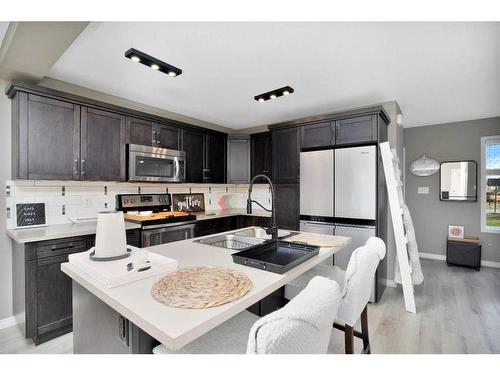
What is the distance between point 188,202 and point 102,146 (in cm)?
156

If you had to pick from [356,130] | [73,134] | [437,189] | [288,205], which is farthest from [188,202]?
[437,189]

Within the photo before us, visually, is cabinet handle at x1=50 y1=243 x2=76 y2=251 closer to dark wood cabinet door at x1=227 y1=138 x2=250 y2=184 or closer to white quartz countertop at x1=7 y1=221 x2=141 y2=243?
white quartz countertop at x1=7 y1=221 x2=141 y2=243

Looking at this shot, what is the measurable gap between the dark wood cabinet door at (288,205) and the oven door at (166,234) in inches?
48.8

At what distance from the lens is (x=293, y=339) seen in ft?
2.25

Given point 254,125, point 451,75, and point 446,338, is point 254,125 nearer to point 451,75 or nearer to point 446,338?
point 451,75

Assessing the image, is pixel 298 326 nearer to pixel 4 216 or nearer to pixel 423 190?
pixel 4 216

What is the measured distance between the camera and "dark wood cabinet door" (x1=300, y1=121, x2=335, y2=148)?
10.5ft

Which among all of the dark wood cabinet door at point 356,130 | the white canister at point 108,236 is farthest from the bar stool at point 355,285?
the dark wood cabinet door at point 356,130

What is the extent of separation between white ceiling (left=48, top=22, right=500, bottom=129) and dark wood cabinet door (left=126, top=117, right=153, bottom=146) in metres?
0.32

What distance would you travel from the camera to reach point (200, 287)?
1.04m

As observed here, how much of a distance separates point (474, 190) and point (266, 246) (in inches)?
170

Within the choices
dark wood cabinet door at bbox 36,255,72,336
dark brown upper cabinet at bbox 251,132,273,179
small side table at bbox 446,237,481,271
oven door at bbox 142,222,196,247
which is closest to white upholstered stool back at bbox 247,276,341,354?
dark wood cabinet door at bbox 36,255,72,336

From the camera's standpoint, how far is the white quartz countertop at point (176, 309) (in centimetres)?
74

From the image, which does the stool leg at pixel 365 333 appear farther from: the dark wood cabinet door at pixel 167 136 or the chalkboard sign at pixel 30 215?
the chalkboard sign at pixel 30 215
